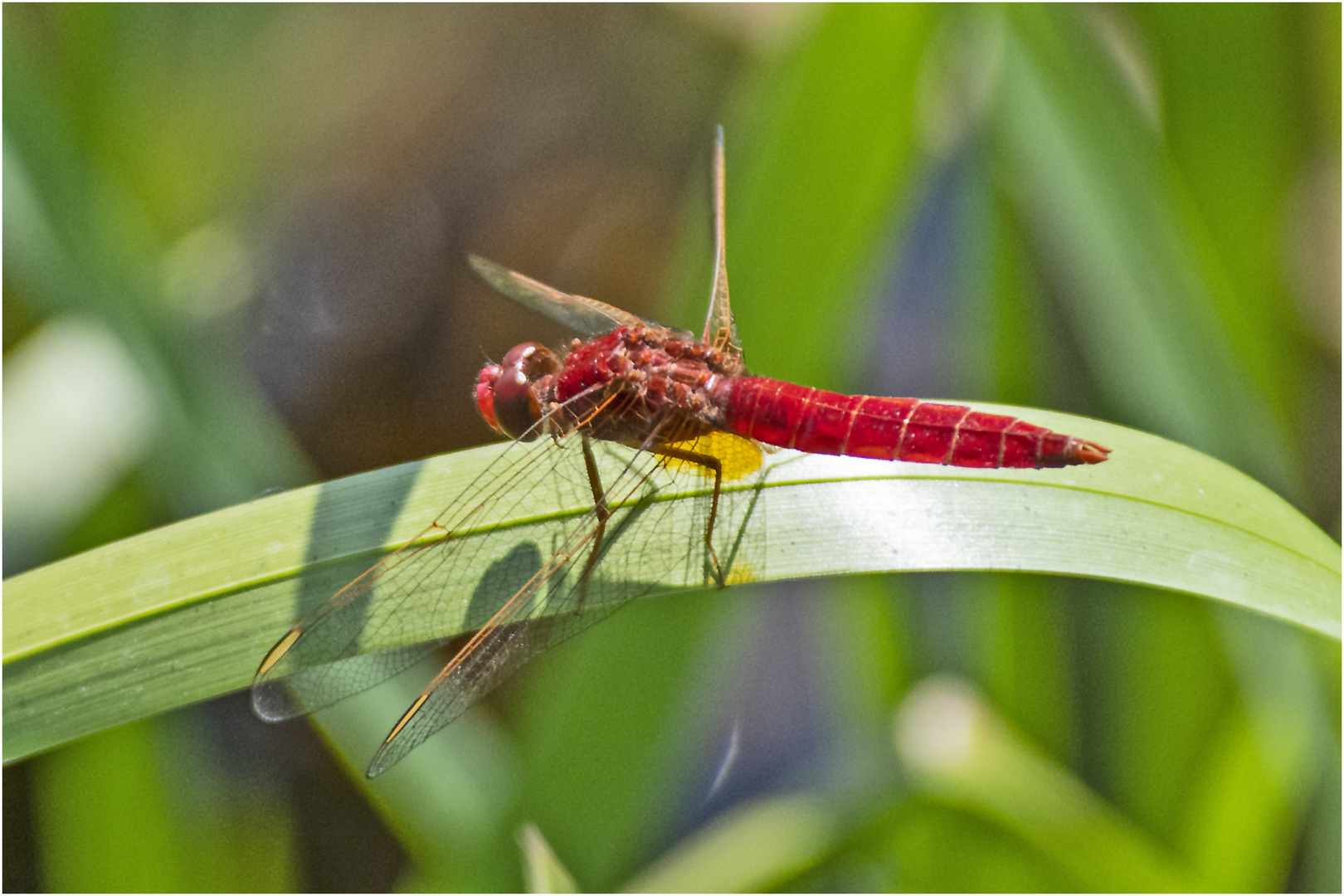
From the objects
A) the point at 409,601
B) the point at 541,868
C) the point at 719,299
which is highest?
A: the point at 719,299

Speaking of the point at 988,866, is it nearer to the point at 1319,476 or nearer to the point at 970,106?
the point at 1319,476

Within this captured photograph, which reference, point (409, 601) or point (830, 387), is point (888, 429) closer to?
point (830, 387)

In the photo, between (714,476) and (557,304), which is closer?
(714,476)

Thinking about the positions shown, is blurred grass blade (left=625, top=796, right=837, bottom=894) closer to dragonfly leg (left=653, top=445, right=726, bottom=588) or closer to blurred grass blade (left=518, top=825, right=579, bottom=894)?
blurred grass blade (left=518, top=825, right=579, bottom=894)

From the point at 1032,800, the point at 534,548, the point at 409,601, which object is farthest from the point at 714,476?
the point at 1032,800

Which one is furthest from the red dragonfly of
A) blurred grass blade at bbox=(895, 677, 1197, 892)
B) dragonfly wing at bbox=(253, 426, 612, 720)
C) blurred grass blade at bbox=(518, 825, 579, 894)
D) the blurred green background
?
blurred grass blade at bbox=(895, 677, 1197, 892)

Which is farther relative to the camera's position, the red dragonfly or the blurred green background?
the blurred green background

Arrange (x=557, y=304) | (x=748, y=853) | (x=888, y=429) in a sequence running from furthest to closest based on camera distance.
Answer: (x=557, y=304)
(x=748, y=853)
(x=888, y=429)

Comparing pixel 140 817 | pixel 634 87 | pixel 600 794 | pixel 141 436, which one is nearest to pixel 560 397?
pixel 600 794
